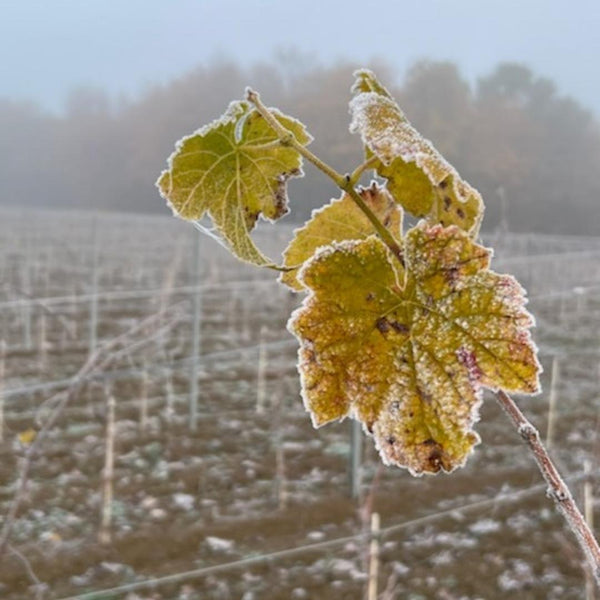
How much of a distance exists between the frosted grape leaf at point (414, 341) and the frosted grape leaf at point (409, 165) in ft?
0.07

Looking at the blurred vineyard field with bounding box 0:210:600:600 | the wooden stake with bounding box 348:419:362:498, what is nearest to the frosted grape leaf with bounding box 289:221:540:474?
the blurred vineyard field with bounding box 0:210:600:600

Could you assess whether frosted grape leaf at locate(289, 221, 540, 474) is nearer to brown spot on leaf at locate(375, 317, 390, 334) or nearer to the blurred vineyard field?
brown spot on leaf at locate(375, 317, 390, 334)

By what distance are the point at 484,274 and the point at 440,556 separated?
11.4ft

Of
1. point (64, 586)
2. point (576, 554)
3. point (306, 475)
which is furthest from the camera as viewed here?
point (306, 475)

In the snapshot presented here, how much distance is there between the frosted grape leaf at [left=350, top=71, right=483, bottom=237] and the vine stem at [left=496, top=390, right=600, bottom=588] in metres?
0.06

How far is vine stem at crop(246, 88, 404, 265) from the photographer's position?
237 mm

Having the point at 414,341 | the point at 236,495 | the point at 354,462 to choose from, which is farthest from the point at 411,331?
the point at 236,495

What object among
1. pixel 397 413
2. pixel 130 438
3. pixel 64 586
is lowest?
pixel 64 586

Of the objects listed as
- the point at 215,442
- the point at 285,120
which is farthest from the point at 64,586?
the point at 285,120

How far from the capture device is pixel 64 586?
311 centimetres

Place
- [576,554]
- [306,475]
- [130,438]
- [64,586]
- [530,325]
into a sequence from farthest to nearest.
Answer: [130,438], [306,475], [576,554], [64,586], [530,325]

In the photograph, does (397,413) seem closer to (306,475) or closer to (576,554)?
(576,554)

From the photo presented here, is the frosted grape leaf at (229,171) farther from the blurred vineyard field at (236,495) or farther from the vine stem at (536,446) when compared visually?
the blurred vineyard field at (236,495)

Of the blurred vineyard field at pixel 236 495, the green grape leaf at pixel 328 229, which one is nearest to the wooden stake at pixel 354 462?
the blurred vineyard field at pixel 236 495
